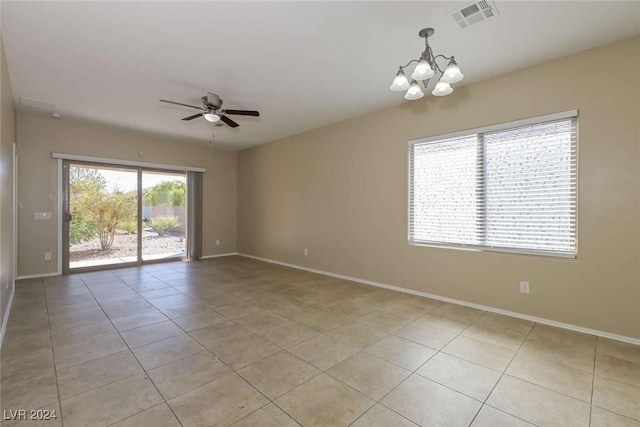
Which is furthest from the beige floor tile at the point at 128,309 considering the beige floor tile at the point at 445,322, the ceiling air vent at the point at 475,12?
the ceiling air vent at the point at 475,12

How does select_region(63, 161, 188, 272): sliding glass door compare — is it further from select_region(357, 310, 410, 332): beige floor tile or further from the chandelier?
the chandelier

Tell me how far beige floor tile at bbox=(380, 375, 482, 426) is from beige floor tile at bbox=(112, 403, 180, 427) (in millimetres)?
1285

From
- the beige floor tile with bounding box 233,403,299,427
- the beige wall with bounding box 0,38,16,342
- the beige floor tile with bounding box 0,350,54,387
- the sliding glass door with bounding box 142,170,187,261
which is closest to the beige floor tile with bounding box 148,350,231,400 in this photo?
the beige floor tile with bounding box 233,403,299,427

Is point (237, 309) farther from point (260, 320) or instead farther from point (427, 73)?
point (427, 73)

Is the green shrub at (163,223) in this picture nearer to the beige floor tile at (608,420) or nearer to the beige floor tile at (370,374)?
the beige floor tile at (370,374)

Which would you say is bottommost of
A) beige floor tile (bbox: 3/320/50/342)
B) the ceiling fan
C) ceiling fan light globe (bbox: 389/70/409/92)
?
beige floor tile (bbox: 3/320/50/342)

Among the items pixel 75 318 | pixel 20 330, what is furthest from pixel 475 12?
pixel 20 330

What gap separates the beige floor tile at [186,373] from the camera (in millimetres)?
1918

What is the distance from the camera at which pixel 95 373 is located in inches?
81.8

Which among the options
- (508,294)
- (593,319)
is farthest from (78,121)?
(593,319)

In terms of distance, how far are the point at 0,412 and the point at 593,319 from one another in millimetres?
4690

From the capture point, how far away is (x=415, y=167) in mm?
4082

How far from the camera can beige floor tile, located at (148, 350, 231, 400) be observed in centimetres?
192

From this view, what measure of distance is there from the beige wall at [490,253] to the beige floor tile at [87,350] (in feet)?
10.9
